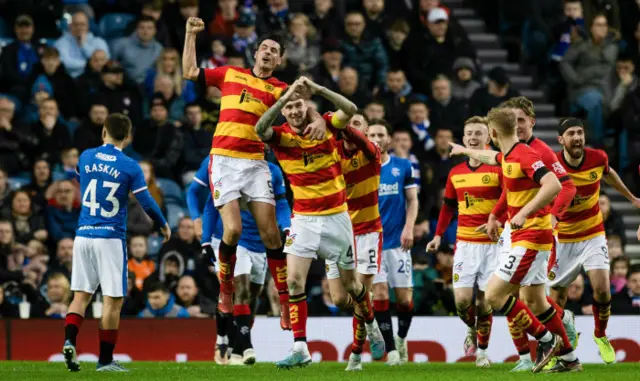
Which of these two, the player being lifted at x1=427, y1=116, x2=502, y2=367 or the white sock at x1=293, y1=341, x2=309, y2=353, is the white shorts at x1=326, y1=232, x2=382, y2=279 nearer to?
the player being lifted at x1=427, y1=116, x2=502, y2=367

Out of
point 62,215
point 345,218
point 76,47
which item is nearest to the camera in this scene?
point 345,218

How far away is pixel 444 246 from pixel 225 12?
5.72 meters

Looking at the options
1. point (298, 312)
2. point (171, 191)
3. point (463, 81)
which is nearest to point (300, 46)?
point (463, 81)

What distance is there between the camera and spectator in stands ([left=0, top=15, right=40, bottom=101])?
19.3m

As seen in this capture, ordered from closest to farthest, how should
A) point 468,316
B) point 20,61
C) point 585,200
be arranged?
point 585,200 < point 468,316 < point 20,61

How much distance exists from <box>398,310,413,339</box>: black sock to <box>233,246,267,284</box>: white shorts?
1.65m

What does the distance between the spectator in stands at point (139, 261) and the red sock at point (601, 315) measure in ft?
19.9

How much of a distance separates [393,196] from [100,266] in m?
3.74

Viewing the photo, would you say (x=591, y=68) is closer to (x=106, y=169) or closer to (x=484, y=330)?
(x=484, y=330)

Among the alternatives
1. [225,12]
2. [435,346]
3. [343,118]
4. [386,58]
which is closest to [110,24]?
[225,12]

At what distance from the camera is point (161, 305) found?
55.2 ft

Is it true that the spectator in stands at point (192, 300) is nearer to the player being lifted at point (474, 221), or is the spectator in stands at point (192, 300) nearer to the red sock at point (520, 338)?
the player being lifted at point (474, 221)

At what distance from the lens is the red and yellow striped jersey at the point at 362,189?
13.7 meters

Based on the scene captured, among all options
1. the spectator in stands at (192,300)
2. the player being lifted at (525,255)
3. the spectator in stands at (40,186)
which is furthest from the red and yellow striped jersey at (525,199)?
the spectator in stands at (40,186)
